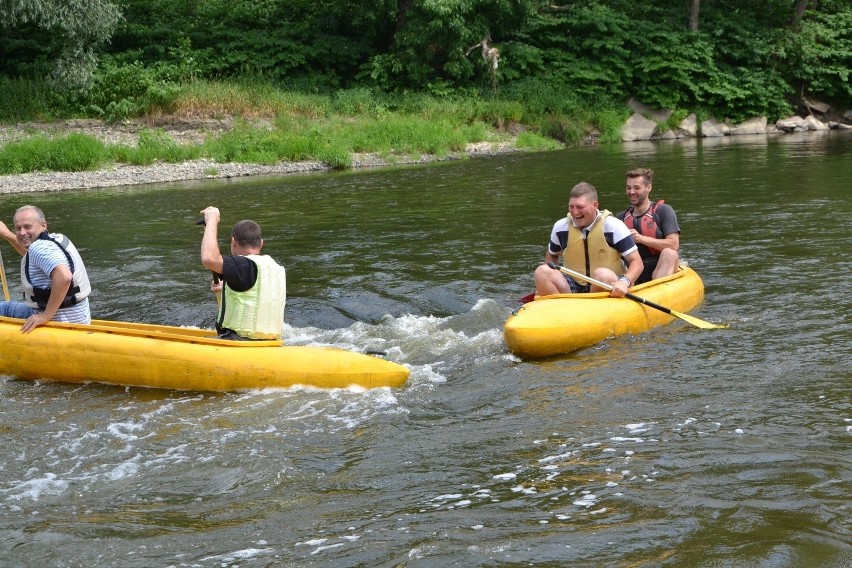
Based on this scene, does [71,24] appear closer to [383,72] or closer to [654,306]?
[383,72]

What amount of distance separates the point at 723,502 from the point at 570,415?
1399mm

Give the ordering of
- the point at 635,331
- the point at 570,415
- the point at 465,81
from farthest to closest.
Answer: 1. the point at 465,81
2. the point at 635,331
3. the point at 570,415

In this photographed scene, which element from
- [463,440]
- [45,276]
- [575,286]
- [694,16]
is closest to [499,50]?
[694,16]

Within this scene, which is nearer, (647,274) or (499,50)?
(647,274)

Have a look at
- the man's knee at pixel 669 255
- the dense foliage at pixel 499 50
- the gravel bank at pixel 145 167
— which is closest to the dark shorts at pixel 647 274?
the man's knee at pixel 669 255

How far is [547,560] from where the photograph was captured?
359cm

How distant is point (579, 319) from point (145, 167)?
15.6 meters

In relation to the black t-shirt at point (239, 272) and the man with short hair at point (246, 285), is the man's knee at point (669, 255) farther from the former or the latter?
the black t-shirt at point (239, 272)

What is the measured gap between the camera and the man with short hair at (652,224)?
7.85 m

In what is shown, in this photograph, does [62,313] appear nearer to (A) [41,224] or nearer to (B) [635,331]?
(A) [41,224]

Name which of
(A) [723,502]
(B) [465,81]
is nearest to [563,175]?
(B) [465,81]

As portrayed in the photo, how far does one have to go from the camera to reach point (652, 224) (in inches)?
314

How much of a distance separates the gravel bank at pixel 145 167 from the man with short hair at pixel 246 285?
1333 cm

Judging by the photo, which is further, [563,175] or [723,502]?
[563,175]
